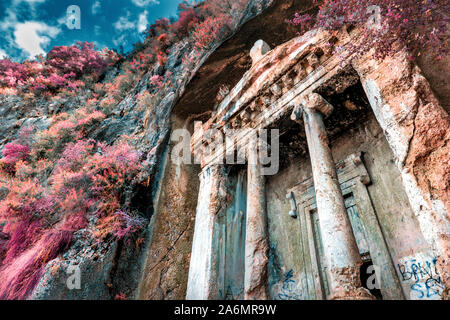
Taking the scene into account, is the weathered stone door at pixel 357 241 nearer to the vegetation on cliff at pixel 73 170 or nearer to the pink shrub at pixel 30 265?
the vegetation on cliff at pixel 73 170

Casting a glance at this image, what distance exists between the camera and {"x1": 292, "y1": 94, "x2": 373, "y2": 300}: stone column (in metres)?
2.48

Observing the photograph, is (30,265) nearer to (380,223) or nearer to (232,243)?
(232,243)

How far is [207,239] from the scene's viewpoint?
4527 millimetres

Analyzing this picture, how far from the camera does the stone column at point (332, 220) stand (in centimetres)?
248

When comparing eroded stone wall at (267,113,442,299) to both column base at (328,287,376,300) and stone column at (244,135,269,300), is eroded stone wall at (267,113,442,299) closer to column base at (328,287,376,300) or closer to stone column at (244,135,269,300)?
column base at (328,287,376,300)

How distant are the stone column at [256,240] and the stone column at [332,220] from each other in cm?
110

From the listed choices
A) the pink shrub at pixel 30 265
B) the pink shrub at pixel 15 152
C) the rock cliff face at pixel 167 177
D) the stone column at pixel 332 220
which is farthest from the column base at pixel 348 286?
the pink shrub at pixel 15 152

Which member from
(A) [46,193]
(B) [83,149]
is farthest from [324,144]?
(B) [83,149]

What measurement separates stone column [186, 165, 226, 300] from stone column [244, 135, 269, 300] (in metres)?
0.76

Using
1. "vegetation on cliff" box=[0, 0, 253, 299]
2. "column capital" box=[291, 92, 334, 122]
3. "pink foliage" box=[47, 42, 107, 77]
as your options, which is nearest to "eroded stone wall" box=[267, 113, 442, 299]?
"column capital" box=[291, 92, 334, 122]

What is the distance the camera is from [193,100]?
775cm

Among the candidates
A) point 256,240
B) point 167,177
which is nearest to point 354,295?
point 256,240

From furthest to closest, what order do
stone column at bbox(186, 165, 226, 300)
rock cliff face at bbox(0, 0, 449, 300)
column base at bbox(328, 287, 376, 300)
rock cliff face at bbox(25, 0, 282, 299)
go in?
rock cliff face at bbox(25, 0, 282, 299) → rock cliff face at bbox(0, 0, 449, 300) → stone column at bbox(186, 165, 226, 300) → column base at bbox(328, 287, 376, 300)

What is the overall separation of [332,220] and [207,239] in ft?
8.04
